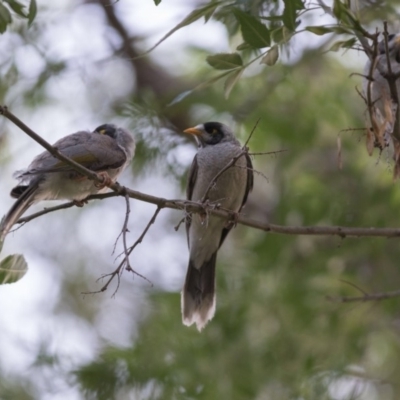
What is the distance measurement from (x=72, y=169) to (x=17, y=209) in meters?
0.52

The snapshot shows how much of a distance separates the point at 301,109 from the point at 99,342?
2840 millimetres

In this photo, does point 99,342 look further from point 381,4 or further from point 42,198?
point 381,4

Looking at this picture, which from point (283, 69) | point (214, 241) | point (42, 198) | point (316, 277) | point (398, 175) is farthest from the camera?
point (316, 277)

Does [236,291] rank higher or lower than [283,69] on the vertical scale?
lower

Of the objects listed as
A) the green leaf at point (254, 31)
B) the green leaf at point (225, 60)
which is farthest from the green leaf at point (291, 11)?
the green leaf at point (225, 60)

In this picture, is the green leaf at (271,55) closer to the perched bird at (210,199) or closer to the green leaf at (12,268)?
the green leaf at (12,268)

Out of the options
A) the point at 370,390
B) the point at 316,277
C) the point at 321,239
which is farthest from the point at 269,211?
the point at 370,390

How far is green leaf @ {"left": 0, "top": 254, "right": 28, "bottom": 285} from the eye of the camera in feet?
10.1

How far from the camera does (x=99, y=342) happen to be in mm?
7582

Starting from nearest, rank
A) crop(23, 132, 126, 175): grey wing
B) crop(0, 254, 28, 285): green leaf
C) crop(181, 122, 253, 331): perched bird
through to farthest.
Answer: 1. crop(0, 254, 28, 285): green leaf
2. crop(23, 132, 126, 175): grey wing
3. crop(181, 122, 253, 331): perched bird

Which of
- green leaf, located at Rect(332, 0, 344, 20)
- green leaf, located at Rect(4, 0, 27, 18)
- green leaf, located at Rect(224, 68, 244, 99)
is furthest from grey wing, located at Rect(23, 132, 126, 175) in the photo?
green leaf, located at Rect(332, 0, 344, 20)

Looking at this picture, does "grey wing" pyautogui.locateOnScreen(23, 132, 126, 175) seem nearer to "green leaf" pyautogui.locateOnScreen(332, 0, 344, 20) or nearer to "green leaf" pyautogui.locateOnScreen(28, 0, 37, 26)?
"green leaf" pyautogui.locateOnScreen(28, 0, 37, 26)

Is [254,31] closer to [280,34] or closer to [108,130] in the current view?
[280,34]

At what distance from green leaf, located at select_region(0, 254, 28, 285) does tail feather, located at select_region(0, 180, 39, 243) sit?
13cm
